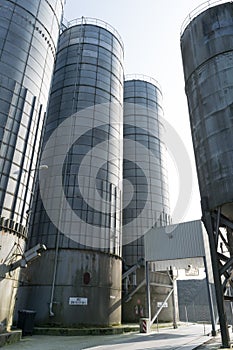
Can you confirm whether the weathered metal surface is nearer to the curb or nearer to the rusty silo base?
the curb

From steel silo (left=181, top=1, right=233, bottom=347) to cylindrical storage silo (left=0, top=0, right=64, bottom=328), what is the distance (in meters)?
10.1

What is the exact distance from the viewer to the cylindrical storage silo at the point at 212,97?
45.1 ft

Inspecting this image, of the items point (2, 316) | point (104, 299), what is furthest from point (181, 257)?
point (2, 316)

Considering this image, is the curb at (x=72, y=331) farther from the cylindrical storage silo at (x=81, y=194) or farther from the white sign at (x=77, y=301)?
the white sign at (x=77, y=301)

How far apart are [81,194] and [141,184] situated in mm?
12967

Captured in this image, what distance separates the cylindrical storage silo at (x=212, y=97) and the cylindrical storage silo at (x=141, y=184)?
1585 centimetres

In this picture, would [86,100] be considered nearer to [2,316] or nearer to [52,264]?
[52,264]

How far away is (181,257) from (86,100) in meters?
16.1

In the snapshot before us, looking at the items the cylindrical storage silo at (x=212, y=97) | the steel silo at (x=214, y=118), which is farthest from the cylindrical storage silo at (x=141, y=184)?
the cylindrical storage silo at (x=212, y=97)

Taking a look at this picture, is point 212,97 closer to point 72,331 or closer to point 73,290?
point 73,290

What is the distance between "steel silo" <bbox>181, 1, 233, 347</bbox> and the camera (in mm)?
13297

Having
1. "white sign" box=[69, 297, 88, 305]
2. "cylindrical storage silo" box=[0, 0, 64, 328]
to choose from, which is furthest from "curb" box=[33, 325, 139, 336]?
"cylindrical storage silo" box=[0, 0, 64, 328]

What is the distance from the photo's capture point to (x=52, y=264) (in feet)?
64.7

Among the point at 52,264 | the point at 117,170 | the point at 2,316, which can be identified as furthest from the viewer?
the point at 117,170
